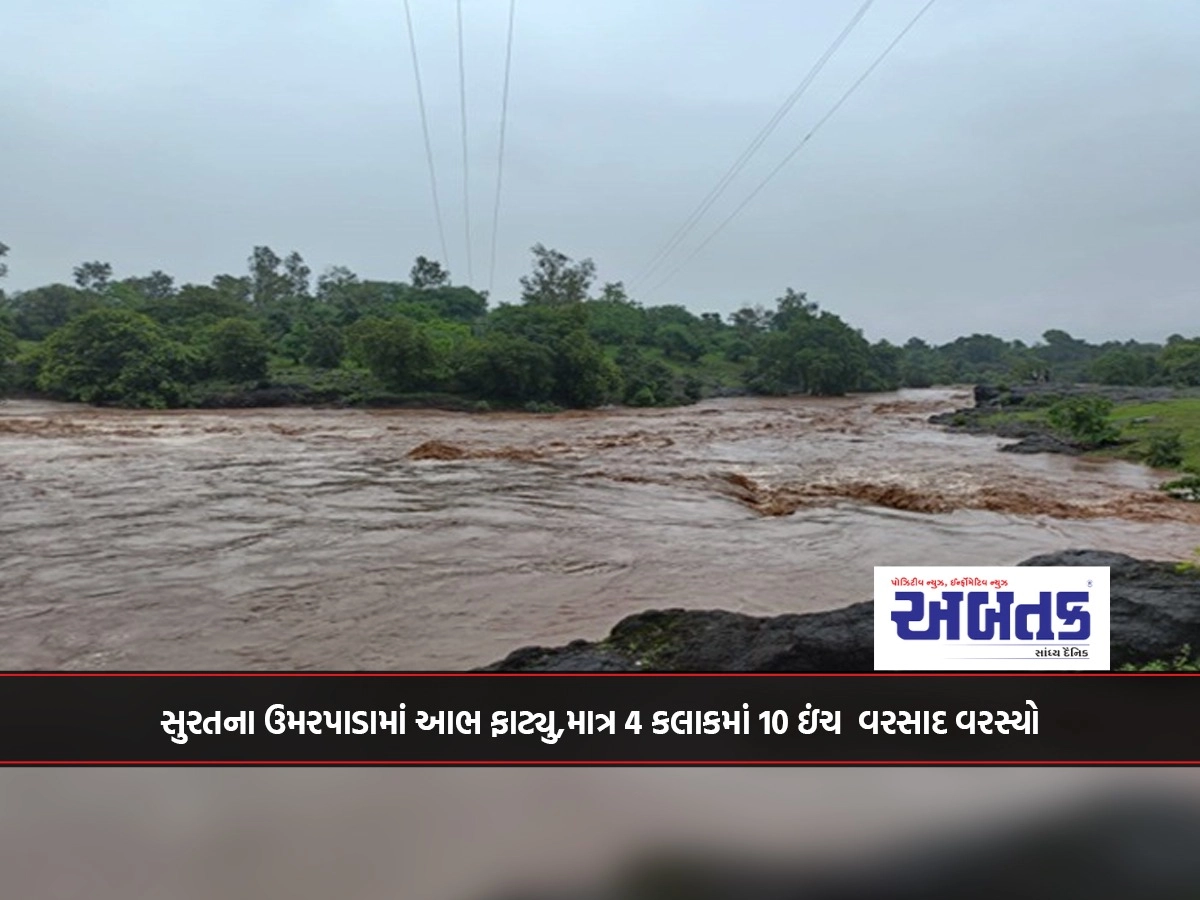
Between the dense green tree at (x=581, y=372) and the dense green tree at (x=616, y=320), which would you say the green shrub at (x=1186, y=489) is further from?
the dense green tree at (x=581, y=372)

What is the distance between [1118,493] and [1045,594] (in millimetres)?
2956

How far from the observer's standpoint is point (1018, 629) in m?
1.47

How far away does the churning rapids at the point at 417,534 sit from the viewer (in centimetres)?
181

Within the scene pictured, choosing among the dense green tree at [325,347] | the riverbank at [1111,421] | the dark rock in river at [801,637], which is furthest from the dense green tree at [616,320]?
the riverbank at [1111,421]

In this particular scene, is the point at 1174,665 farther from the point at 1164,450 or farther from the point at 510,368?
the point at 1164,450

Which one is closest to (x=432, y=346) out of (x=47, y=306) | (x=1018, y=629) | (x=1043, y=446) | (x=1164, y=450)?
(x=47, y=306)

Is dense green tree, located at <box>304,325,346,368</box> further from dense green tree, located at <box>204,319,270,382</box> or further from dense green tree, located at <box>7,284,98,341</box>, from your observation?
dense green tree, located at <box>7,284,98,341</box>

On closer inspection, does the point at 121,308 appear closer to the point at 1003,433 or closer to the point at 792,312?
the point at 792,312

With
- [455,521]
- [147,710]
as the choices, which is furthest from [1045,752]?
[455,521]

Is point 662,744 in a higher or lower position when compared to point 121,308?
lower

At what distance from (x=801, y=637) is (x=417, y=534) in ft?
Result: 4.84

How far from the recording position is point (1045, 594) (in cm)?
147
